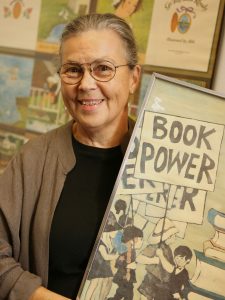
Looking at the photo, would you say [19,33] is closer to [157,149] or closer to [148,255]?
[157,149]

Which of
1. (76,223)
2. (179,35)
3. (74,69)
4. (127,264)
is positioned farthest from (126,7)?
(127,264)

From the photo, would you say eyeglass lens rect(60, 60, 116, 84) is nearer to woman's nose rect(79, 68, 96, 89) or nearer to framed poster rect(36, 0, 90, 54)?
woman's nose rect(79, 68, 96, 89)

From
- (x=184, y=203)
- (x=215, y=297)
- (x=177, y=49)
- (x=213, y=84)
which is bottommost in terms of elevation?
(x=215, y=297)

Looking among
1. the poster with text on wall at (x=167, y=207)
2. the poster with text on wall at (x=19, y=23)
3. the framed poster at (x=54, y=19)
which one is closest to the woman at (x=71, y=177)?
the poster with text on wall at (x=167, y=207)

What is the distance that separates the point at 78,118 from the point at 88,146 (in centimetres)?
10

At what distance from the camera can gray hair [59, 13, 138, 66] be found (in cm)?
82

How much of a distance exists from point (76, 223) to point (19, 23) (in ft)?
3.38

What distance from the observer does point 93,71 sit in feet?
2.69

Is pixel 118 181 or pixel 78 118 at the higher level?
pixel 78 118

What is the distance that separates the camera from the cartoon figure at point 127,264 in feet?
2.43

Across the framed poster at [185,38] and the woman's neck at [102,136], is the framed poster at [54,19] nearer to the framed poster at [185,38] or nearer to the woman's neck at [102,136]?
the framed poster at [185,38]

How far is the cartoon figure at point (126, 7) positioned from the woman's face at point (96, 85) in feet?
1.57

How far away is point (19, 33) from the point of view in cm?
150

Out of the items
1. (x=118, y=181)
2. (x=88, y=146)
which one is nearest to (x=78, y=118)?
(x=88, y=146)
